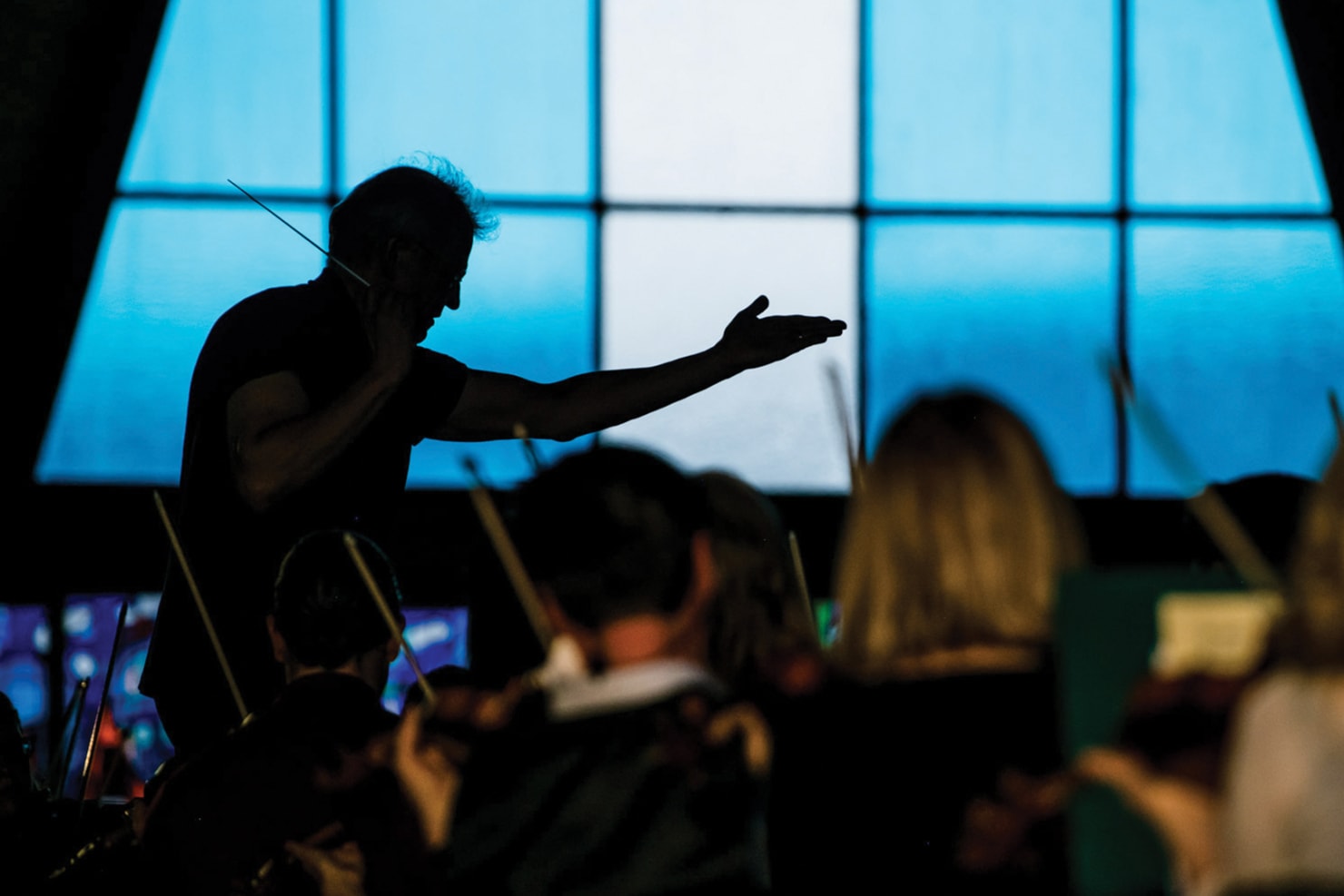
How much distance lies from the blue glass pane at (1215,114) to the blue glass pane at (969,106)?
283mm

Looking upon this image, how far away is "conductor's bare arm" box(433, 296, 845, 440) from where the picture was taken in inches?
123

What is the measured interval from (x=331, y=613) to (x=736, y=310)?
371cm

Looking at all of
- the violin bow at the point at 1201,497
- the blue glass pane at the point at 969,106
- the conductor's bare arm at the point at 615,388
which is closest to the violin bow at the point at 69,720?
the conductor's bare arm at the point at 615,388

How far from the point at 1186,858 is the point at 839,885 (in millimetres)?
608

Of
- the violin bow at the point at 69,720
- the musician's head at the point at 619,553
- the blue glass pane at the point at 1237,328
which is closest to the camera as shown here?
the musician's head at the point at 619,553

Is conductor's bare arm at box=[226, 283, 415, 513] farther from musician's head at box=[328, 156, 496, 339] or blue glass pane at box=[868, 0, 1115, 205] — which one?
blue glass pane at box=[868, 0, 1115, 205]

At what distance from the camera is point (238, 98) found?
5879mm

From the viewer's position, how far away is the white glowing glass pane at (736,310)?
5887 millimetres

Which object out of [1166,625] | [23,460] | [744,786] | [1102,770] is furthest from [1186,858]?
[23,460]

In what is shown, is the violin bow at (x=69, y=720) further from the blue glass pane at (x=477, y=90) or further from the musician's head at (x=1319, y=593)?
the blue glass pane at (x=477, y=90)

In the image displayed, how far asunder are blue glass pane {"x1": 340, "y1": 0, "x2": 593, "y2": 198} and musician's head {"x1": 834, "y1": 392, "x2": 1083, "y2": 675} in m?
4.31

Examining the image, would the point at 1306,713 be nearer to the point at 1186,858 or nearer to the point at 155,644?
the point at 1186,858

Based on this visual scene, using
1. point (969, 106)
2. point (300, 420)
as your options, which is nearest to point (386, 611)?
point (300, 420)

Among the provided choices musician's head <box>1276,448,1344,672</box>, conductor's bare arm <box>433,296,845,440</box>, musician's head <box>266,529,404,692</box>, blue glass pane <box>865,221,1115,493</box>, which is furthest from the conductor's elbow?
blue glass pane <box>865,221,1115,493</box>
